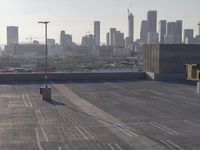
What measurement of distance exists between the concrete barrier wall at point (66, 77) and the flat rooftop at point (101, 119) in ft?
31.9

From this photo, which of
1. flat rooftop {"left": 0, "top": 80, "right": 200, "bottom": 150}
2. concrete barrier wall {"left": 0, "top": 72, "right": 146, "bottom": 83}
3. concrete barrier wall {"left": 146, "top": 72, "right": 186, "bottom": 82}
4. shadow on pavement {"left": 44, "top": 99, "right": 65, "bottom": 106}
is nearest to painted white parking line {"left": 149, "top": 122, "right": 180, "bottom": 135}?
flat rooftop {"left": 0, "top": 80, "right": 200, "bottom": 150}

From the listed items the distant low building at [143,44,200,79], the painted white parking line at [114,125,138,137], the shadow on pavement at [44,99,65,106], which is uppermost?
the distant low building at [143,44,200,79]

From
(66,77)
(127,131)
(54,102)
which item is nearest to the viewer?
(127,131)

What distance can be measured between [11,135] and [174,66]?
1883 inches

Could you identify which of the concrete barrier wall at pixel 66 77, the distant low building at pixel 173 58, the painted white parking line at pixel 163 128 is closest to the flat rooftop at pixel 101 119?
the painted white parking line at pixel 163 128

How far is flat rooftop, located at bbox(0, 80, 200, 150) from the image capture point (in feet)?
95.6

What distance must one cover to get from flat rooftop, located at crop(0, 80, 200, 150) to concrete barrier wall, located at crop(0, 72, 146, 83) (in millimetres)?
9722

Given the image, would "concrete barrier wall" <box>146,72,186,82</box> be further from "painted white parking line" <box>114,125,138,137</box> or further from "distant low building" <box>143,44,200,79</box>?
"painted white parking line" <box>114,125,138,137</box>

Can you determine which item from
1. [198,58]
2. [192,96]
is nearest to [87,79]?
[198,58]

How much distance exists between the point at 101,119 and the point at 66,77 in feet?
122

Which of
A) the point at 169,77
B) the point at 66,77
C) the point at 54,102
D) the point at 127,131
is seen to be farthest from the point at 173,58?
the point at 127,131

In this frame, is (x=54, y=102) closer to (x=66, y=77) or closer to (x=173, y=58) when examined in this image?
(x=66, y=77)

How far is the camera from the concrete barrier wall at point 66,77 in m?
72.6

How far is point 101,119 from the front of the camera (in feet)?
124
